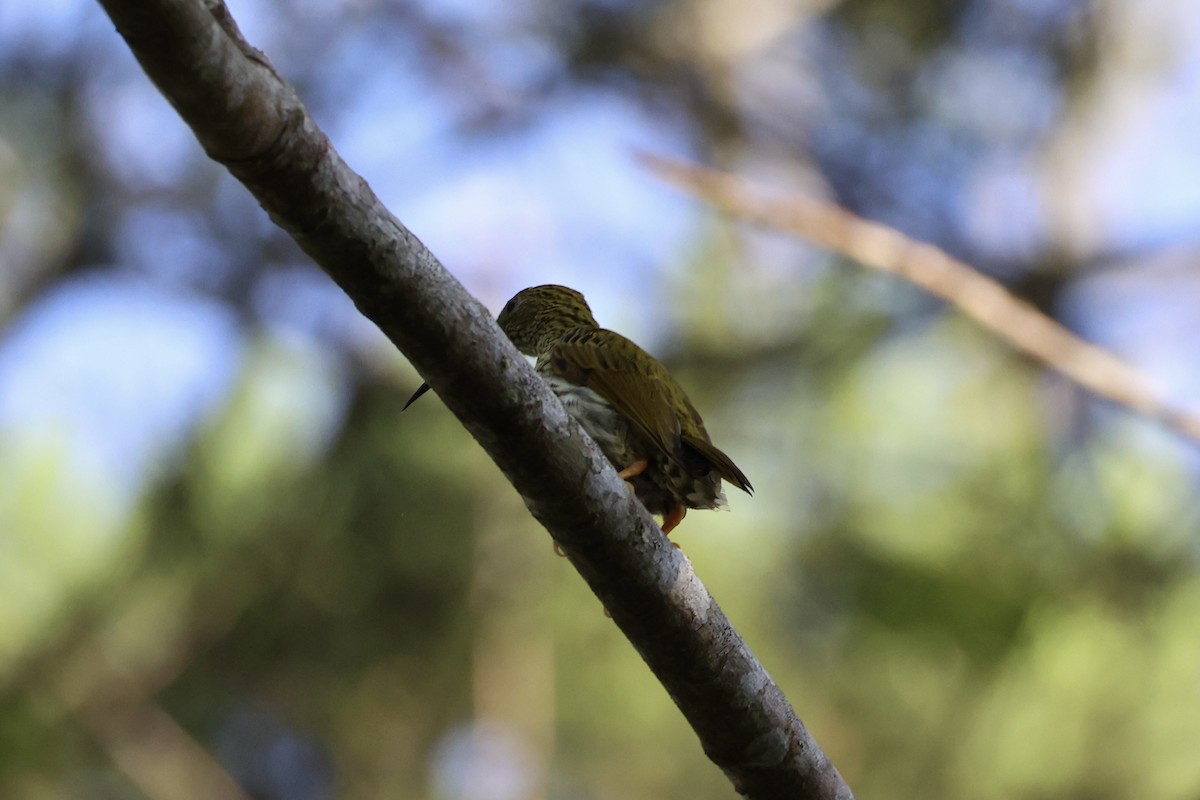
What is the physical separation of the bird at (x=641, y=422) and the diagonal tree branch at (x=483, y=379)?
0.63 metres

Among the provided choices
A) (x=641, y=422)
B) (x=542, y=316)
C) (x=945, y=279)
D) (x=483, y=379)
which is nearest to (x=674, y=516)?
(x=641, y=422)

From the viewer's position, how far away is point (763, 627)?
7.59m

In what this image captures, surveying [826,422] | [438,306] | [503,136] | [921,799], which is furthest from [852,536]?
[438,306]

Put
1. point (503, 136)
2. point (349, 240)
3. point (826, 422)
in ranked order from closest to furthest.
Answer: point (349, 240), point (826, 422), point (503, 136)

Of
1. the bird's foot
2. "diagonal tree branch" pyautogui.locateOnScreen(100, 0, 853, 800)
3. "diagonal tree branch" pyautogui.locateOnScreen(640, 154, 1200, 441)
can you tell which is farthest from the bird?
"diagonal tree branch" pyautogui.locateOnScreen(640, 154, 1200, 441)

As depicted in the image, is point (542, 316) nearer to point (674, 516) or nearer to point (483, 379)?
point (674, 516)

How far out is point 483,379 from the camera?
2.26 m

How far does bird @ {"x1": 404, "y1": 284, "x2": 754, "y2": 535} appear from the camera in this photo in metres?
3.28

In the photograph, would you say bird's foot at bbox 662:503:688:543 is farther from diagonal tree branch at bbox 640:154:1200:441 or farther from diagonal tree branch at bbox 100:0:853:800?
diagonal tree branch at bbox 640:154:1200:441

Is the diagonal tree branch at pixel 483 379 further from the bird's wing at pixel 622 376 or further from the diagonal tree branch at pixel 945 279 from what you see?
the diagonal tree branch at pixel 945 279

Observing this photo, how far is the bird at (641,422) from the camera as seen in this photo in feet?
10.8

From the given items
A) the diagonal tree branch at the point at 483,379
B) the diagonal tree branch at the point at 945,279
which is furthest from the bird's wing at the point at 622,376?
the diagonal tree branch at the point at 945,279

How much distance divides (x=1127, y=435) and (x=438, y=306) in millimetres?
5870

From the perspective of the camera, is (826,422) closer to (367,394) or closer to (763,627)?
(763,627)
